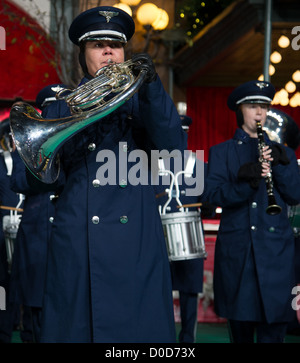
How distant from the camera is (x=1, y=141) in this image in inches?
278

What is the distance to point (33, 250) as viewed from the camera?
5355 millimetres

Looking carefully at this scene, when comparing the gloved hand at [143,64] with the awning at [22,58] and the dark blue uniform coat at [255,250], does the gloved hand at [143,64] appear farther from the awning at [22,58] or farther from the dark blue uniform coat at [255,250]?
the awning at [22,58]

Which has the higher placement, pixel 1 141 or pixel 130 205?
pixel 1 141

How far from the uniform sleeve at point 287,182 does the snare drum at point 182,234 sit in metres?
0.63

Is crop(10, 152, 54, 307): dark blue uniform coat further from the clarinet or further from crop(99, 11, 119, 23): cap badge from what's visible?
crop(99, 11, 119, 23): cap badge

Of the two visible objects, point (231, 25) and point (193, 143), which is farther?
point (193, 143)

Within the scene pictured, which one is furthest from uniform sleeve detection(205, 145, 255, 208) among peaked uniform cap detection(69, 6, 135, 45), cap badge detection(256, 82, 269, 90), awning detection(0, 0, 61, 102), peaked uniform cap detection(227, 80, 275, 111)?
awning detection(0, 0, 61, 102)

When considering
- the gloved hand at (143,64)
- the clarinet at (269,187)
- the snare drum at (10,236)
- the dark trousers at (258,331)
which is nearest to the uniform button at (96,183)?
the gloved hand at (143,64)

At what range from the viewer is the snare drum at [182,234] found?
16.5ft

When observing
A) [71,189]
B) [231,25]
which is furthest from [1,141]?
[231,25]

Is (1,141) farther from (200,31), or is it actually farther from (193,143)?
(193,143)

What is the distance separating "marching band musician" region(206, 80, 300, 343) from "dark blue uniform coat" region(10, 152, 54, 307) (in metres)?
1.23

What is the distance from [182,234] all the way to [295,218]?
1.29m

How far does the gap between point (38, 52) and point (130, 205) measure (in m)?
9.41
